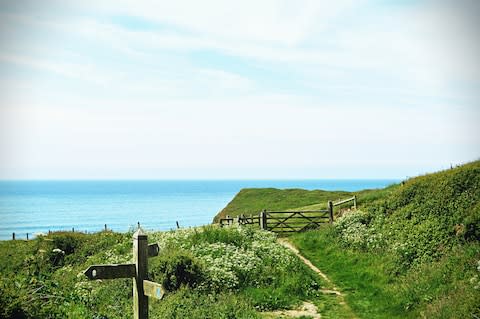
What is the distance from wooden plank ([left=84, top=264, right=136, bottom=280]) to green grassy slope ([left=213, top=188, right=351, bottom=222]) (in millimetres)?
43934

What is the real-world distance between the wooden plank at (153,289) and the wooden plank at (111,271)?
37 cm

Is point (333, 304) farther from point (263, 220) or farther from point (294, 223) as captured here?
point (294, 223)

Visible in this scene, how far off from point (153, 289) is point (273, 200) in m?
49.6

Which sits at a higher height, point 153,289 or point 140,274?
point 140,274

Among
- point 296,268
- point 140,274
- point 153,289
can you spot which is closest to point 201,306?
point 140,274

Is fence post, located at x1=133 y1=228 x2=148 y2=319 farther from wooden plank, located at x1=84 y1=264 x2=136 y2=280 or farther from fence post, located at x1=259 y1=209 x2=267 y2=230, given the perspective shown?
fence post, located at x1=259 y1=209 x2=267 y2=230

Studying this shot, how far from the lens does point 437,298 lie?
15078mm

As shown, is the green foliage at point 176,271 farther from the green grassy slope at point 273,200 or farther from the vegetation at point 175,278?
the green grassy slope at point 273,200

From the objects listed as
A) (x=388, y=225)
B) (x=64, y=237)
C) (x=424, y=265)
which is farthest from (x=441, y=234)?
(x=64, y=237)

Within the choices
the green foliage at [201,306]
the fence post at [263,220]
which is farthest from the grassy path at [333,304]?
the fence post at [263,220]

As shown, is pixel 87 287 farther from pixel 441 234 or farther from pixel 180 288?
pixel 441 234

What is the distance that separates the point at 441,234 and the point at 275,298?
822 cm

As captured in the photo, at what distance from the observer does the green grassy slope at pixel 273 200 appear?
54156 millimetres

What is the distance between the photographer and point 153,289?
8.64 metres
